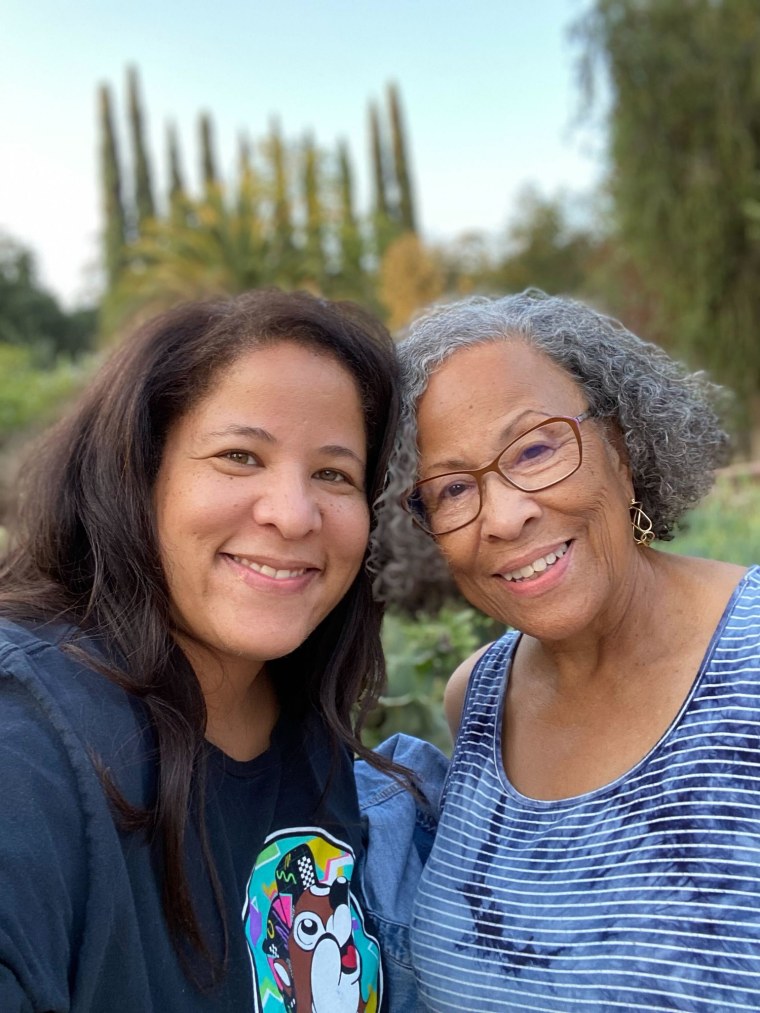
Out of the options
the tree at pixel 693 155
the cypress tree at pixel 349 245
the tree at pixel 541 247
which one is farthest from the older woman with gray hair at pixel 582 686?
the tree at pixel 541 247

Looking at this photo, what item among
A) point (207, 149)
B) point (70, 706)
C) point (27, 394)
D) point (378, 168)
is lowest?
point (70, 706)

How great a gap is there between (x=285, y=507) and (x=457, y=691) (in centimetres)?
93

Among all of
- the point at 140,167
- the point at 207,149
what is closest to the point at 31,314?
the point at 140,167

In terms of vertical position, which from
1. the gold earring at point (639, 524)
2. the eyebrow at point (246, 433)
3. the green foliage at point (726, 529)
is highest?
the eyebrow at point (246, 433)

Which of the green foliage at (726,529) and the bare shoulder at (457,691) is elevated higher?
the bare shoulder at (457,691)

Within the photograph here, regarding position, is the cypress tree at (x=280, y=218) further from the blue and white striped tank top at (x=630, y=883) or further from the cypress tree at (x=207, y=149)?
the blue and white striped tank top at (x=630, y=883)

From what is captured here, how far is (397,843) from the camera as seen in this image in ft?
6.86

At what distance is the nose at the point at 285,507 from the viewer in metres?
1.70

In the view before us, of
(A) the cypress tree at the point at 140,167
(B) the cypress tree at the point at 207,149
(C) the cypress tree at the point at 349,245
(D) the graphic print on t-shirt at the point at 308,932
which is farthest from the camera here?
(B) the cypress tree at the point at 207,149

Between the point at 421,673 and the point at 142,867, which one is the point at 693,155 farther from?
the point at 142,867

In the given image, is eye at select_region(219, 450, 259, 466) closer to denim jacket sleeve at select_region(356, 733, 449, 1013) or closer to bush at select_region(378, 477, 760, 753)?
denim jacket sleeve at select_region(356, 733, 449, 1013)

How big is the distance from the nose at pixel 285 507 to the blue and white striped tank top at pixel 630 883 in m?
0.74

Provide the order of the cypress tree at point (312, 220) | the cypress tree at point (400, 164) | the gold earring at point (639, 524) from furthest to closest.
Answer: the cypress tree at point (400, 164)
the cypress tree at point (312, 220)
the gold earring at point (639, 524)

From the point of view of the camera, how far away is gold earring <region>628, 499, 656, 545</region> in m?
2.04
